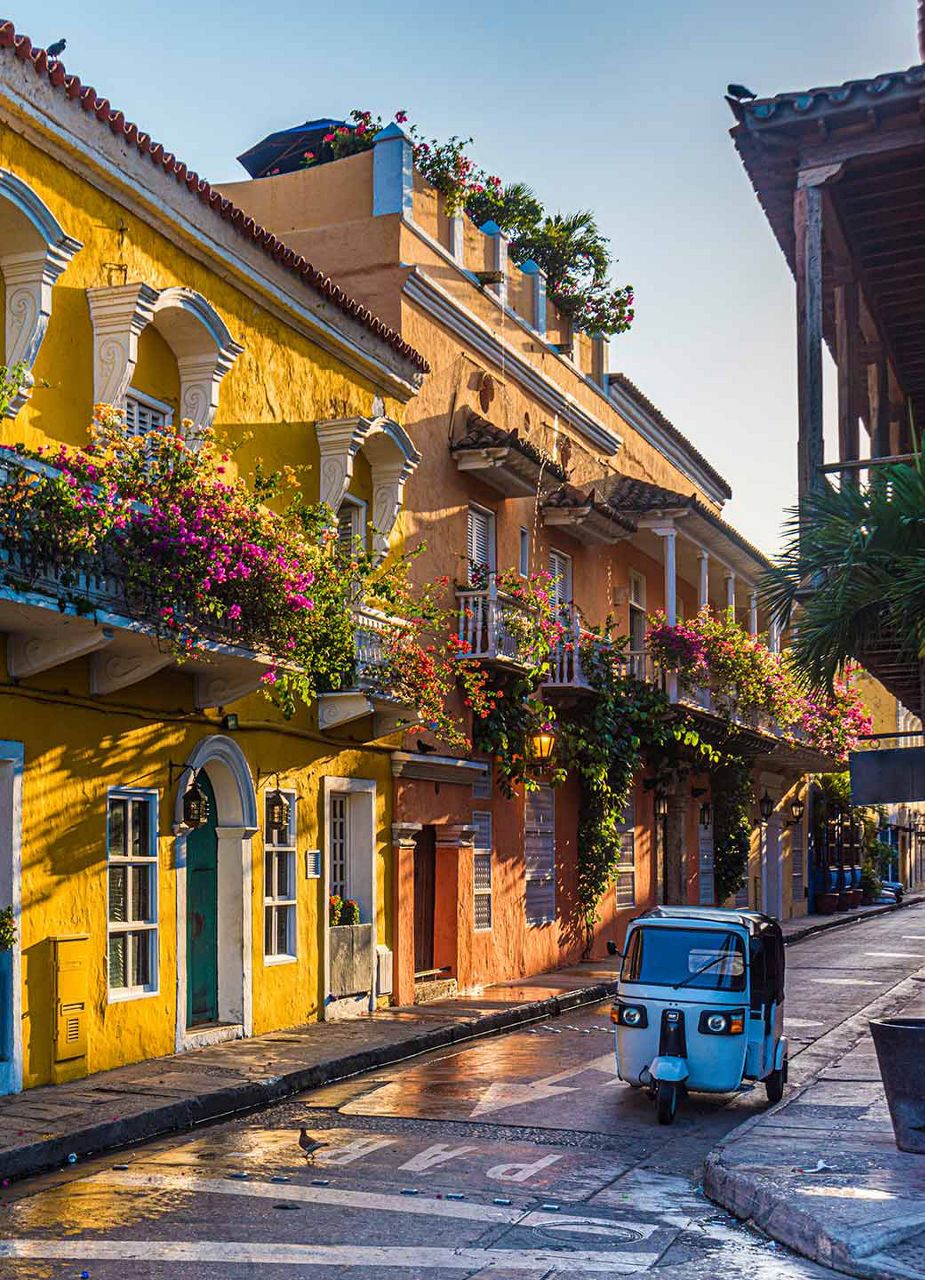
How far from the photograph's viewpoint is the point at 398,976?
18.1 m

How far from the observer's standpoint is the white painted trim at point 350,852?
16500mm

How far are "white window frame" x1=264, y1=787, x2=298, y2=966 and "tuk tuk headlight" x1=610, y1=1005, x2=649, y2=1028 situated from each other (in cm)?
473

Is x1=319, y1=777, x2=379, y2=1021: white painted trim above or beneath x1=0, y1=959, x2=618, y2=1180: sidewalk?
above

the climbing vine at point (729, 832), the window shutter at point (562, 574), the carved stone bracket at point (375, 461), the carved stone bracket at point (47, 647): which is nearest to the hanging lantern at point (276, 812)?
the carved stone bracket at point (375, 461)

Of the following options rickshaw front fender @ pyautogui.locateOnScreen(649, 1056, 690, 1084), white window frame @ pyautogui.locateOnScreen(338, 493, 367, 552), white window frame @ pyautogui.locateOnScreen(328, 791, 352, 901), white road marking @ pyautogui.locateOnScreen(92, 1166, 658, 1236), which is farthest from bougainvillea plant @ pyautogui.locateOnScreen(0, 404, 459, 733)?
rickshaw front fender @ pyautogui.locateOnScreen(649, 1056, 690, 1084)

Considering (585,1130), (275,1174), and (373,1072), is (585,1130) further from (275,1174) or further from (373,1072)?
(373,1072)

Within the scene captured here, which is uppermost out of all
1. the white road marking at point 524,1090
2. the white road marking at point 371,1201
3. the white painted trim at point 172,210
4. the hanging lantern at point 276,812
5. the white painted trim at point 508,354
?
the white painted trim at point 508,354

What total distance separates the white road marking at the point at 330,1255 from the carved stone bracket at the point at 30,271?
6331 mm

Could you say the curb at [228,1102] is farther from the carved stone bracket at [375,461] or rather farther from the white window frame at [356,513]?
the white window frame at [356,513]

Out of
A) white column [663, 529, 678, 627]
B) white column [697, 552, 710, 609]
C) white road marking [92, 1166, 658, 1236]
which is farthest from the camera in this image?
white column [697, 552, 710, 609]

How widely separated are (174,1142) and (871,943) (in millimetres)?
22568

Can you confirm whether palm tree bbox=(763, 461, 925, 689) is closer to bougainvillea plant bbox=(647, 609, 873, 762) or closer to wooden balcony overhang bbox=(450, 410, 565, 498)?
wooden balcony overhang bbox=(450, 410, 565, 498)

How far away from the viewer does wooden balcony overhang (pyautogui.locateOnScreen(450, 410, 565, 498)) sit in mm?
19953

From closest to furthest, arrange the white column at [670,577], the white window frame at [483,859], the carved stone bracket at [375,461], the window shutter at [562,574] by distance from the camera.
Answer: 1. the carved stone bracket at [375,461]
2. the white window frame at [483,859]
3. the window shutter at [562,574]
4. the white column at [670,577]
